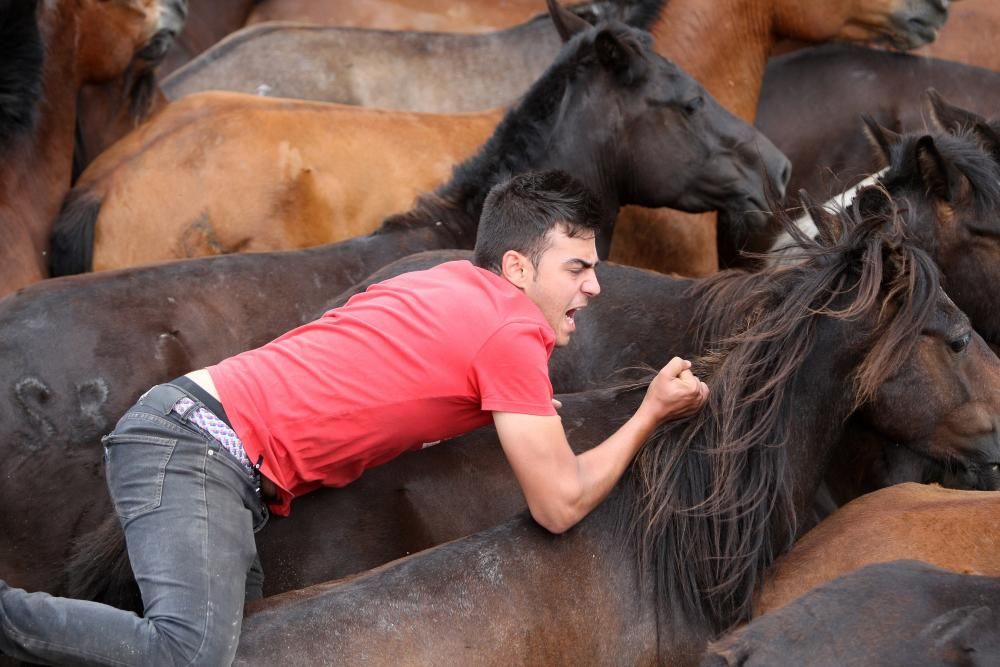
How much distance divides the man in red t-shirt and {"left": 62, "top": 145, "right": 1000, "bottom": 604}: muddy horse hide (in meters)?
0.13

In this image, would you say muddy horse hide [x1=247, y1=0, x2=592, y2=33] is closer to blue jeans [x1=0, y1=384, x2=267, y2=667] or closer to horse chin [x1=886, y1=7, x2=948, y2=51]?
horse chin [x1=886, y1=7, x2=948, y2=51]

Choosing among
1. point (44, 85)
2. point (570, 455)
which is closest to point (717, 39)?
point (44, 85)

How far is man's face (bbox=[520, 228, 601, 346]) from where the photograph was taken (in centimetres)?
260

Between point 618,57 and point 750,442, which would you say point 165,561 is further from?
point 618,57

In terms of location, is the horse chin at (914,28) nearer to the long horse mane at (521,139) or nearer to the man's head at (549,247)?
the long horse mane at (521,139)

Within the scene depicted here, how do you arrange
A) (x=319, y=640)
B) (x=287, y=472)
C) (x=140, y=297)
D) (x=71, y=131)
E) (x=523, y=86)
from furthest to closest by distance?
(x=523, y=86)
(x=71, y=131)
(x=140, y=297)
(x=287, y=472)
(x=319, y=640)

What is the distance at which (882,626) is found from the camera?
1944 mm

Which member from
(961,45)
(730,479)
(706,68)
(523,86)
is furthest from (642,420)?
(961,45)

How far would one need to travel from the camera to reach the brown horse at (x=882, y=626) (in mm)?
1874

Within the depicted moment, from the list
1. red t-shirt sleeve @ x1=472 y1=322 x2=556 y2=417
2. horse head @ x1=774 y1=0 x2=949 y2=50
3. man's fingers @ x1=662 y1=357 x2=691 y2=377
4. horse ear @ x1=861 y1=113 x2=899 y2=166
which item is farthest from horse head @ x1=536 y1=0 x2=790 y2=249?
red t-shirt sleeve @ x1=472 y1=322 x2=556 y2=417

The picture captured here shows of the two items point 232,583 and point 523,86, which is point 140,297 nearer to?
point 232,583

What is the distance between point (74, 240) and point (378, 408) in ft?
8.18

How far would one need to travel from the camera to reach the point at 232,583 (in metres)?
2.24

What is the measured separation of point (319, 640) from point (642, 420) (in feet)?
2.57
